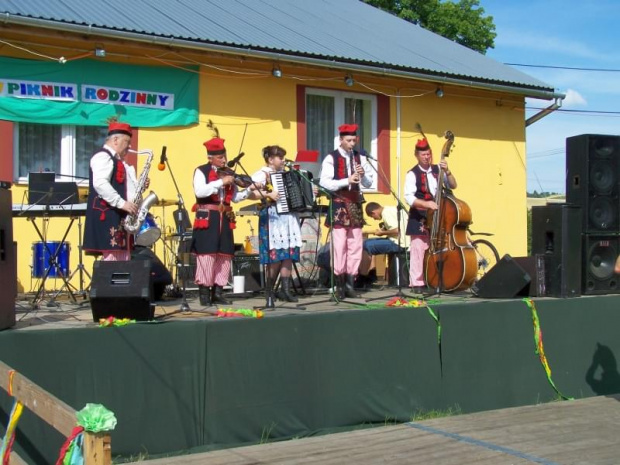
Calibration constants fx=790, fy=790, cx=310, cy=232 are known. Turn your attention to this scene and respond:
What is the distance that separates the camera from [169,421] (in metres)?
5.75

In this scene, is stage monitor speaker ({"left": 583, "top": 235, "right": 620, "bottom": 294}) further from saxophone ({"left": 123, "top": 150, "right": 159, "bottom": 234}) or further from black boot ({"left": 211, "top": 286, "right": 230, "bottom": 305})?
saxophone ({"left": 123, "top": 150, "right": 159, "bottom": 234})

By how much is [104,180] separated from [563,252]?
4.71 metres

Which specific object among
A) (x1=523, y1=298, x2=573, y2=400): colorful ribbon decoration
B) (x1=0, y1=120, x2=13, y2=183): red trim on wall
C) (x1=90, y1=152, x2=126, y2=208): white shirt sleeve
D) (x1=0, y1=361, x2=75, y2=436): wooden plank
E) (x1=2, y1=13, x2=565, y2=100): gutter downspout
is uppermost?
(x1=2, y1=13, x2=565, y2=100): gutter downspout

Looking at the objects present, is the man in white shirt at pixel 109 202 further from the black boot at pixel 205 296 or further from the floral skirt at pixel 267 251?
the floral skirt at pixel 267 251

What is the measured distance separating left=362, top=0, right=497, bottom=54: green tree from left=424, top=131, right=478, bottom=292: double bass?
19.8 metres

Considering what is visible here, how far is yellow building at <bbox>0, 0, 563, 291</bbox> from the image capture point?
30.6 ft

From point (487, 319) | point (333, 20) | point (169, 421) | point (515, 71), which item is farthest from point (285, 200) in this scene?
point (515, 71)

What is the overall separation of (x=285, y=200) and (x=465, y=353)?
2228 mm

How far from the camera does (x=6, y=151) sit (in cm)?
927

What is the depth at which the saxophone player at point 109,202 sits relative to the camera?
21.0 ft

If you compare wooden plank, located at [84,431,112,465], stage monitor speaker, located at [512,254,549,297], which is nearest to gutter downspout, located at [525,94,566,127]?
stage monitor speaker, located at [512,254,549,297]

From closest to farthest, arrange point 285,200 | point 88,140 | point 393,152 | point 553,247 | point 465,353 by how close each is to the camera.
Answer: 1. point 465,353
2. point 285,200
3. point 553,247
4. point 88,140
5. point 393,152

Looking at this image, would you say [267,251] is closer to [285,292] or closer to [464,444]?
[285,292]

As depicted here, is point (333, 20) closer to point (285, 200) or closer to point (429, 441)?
point (285, 200)
